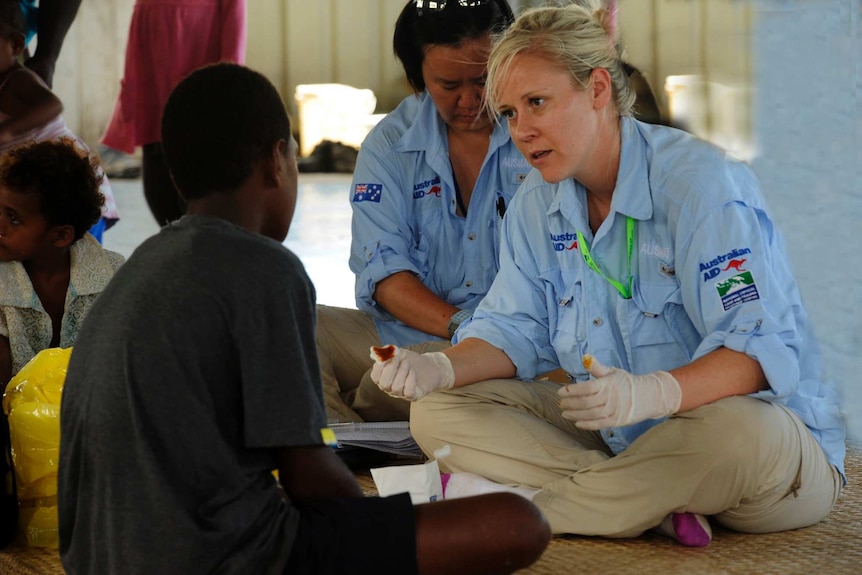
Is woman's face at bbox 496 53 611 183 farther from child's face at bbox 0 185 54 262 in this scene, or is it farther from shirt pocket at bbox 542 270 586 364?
child's face at bbox 0 185 54 262

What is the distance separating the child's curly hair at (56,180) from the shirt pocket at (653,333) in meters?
1.07

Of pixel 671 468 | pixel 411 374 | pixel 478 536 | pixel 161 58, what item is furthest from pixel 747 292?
pixel 161 58

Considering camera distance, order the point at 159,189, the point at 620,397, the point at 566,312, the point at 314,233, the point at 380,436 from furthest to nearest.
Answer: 1. the point at 314,233
2. the point at 159,189
3. the point at 380,436
4. the point at 566,312
5. the point at 620,397

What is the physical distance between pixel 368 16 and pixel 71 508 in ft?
14.8

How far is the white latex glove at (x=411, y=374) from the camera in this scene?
174 centimetres

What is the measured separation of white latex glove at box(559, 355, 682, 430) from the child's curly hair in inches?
41.5

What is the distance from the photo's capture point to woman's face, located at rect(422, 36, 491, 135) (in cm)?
219

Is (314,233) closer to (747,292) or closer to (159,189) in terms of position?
(159,189)

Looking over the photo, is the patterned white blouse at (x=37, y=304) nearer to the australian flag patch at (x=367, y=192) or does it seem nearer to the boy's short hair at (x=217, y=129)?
the australian flag patch at (x=367, y=192)

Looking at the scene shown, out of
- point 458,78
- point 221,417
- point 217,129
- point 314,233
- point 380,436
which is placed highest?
point 217,129

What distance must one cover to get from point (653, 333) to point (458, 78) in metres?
0.73

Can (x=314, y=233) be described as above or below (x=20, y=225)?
below

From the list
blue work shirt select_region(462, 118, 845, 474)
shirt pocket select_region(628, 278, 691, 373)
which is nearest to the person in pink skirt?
blue work shirt select_region(462, 118, 845, 474)

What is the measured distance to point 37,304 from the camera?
2070 millimetres
